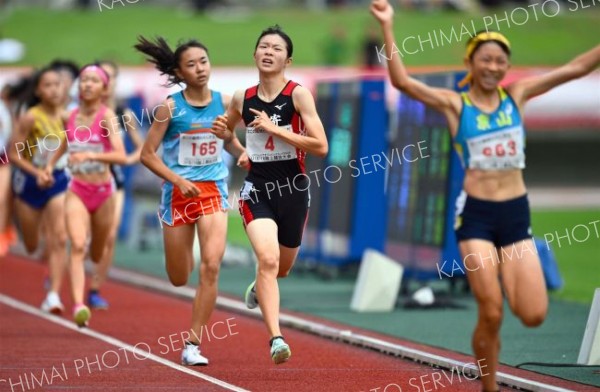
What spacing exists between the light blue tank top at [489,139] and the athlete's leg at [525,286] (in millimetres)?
581

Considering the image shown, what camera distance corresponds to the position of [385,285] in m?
15.5

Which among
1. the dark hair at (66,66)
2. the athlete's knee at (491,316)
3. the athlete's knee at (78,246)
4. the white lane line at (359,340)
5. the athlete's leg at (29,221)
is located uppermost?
the dark hair at (66,66)

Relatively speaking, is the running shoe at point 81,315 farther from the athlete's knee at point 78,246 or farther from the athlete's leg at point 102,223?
the athlete's leg at point 102,223

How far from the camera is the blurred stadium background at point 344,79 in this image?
18.4 metres

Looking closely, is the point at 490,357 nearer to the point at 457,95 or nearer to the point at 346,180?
the point at 457,95

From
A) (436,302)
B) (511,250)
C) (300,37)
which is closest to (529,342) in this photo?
(436,302)

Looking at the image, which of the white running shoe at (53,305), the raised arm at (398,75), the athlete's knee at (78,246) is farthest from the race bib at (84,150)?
the raised arm at (398,75)

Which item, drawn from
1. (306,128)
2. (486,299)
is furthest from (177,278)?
(486,299)

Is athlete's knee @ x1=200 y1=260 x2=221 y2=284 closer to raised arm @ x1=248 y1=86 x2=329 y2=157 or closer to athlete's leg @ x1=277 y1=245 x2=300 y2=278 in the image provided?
athlete's leg @ x1=277 y1=245 x2=300 y2=278

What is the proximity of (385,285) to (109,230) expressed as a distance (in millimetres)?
3185

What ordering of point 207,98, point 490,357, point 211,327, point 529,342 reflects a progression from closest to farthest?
point 490,357 → point 207,98 → point 529,342 → point 211,327

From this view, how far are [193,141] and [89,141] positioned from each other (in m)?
2.87

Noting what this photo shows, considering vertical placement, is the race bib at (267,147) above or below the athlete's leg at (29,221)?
above

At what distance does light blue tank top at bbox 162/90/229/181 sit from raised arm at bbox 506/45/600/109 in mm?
3270
